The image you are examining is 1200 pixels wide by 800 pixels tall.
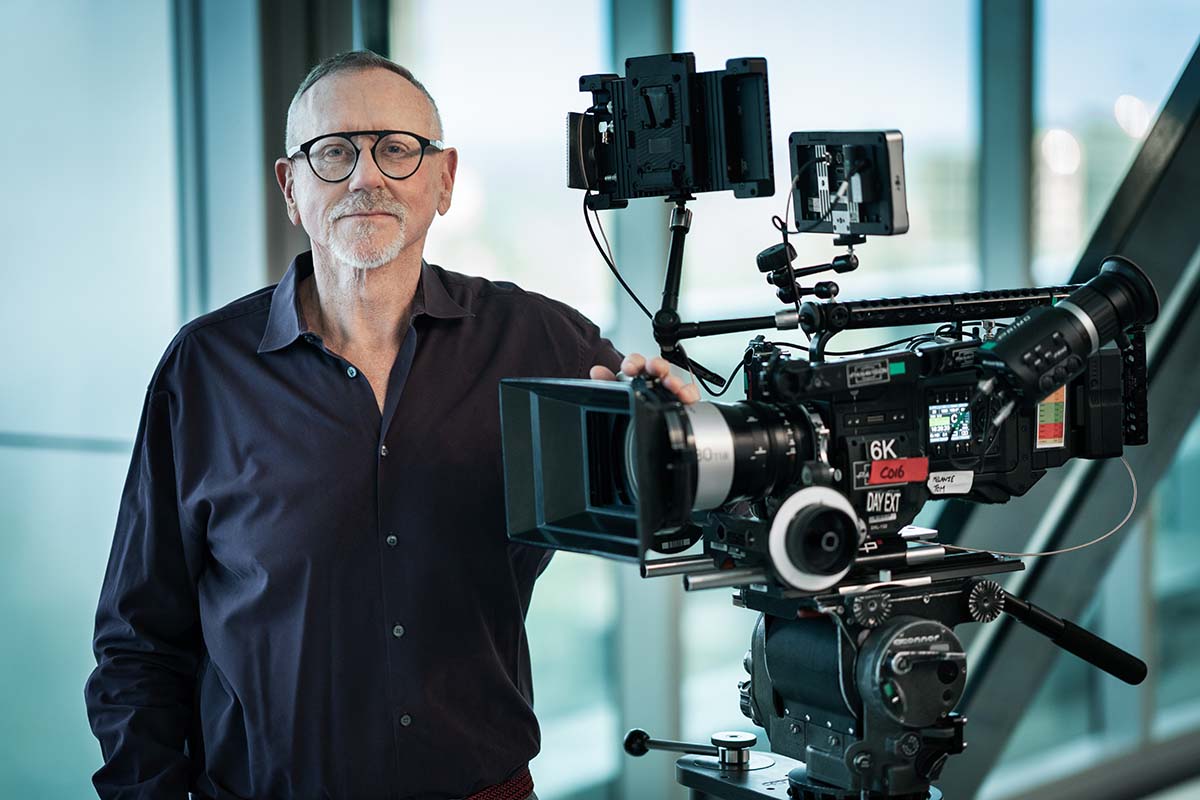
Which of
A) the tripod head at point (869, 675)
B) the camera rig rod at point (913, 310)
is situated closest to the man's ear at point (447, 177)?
the camera rig rod at point (913, 310)

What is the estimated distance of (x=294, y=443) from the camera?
1.89 m

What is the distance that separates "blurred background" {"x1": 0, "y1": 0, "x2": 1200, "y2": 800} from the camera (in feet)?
8.06

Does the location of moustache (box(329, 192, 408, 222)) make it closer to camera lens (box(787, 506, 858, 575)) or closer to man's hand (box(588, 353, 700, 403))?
man's hand (box(588, 353, 700, 403))

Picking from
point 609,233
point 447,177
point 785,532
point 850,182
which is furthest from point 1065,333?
point 609,233

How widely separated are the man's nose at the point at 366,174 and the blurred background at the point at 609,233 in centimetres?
61

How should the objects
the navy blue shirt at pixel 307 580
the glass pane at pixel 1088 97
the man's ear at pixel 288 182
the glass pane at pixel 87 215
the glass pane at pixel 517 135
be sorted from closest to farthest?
the navy blue shirt at pixel 307 580
the man's ear at pixel 288 182
the glass pane at pixel 87 215
the glass pane at pixel 517 135
the glass pane at pixel 1088 97

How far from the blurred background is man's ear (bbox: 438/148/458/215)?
21.5 inches

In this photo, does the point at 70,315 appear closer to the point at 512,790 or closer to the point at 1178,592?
the point at 512,790

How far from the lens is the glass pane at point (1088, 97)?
4.11 m

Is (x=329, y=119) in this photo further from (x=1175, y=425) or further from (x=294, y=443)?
(x=1175, y=425)

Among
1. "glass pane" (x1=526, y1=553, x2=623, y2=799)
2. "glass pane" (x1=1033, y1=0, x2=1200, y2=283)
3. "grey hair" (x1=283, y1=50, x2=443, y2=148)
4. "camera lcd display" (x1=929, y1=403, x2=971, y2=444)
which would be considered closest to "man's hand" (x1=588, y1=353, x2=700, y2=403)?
"camera lcd display" (x1=929, y1=403, x2=971, y2=444)

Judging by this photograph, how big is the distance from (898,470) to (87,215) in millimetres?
1644

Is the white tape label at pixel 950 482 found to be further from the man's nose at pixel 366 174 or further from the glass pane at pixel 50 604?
the glass pane at pixel 50 604

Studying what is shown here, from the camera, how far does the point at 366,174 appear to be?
1.90 meters
